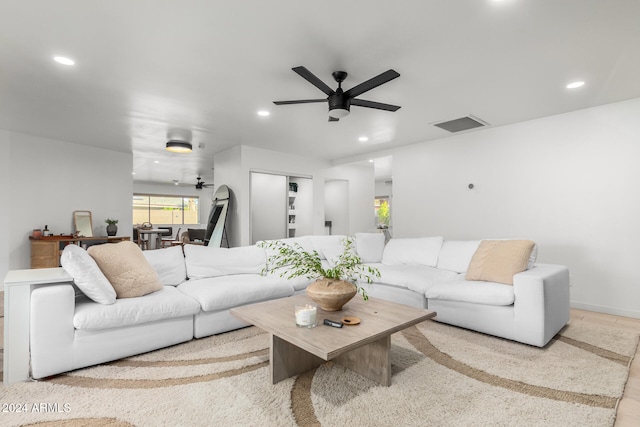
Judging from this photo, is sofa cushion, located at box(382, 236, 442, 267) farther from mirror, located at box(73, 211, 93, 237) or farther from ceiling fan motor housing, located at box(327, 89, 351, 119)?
mirror, located at box(73, 211, 93, 237)

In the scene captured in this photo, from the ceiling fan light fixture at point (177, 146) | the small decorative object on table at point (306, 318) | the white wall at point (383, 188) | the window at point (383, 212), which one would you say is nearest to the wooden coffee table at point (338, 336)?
the small decorative object on table at point (306, 318)

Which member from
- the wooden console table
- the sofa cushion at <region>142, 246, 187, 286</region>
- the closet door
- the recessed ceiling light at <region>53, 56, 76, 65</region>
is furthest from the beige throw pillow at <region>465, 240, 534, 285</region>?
the wooden console table

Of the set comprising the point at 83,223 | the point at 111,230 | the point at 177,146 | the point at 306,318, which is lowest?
the point at 306,318

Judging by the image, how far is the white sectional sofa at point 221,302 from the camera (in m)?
2.12

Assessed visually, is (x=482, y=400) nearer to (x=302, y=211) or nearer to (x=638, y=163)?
(x=638, y=163)

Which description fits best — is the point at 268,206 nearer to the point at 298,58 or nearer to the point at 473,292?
the point at 298,58

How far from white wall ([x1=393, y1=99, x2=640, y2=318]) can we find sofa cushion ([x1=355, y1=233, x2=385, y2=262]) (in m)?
1.34

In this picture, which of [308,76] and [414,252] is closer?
[308,76]

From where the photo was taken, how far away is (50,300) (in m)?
2.06

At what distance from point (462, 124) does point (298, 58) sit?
2.86 meters

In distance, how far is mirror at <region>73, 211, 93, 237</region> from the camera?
5.70 meters

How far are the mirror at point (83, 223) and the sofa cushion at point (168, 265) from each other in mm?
3544

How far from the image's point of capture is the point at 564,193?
400 centimetres

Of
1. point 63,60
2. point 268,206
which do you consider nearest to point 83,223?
point 268,206
